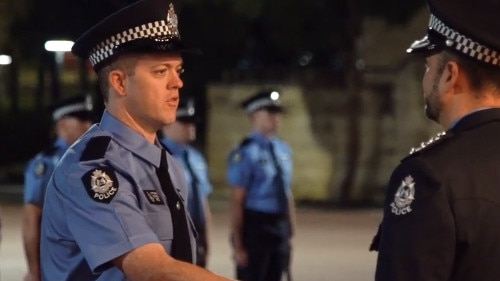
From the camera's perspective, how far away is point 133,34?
3078 mm

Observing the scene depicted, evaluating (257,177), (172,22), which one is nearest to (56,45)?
(257,177)

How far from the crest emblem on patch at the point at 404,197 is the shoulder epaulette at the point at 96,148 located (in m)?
0.84

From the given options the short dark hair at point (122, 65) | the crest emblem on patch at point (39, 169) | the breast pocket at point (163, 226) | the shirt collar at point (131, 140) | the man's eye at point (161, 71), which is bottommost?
the breast pocket at point (163, 226)

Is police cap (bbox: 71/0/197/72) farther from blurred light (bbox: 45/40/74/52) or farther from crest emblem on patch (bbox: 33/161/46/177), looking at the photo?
blurred light (bbox: 45/40/74/52)

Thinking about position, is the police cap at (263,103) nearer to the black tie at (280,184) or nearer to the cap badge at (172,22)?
the black tie at (280,184)

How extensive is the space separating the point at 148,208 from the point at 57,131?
443 cm

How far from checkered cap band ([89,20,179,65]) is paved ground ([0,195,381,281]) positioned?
7687 mm

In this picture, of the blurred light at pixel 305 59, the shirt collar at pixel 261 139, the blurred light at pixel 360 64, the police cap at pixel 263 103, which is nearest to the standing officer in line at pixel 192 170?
the shirt collar at pixel 261 139

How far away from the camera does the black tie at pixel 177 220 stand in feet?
10.1

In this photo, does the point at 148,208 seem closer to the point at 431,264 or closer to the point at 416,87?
the point at 431,264

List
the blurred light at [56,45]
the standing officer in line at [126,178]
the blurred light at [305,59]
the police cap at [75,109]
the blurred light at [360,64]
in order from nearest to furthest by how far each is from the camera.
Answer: the standing officer in line at [126,178]
the police cap at [75,109]
the blurred light at [360,64]
the blurred light at [56,45]
the blurred light at [305,59]

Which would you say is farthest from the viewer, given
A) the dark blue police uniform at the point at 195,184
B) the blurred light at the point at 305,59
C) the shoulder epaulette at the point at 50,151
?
the blurred light at the point at 305,59

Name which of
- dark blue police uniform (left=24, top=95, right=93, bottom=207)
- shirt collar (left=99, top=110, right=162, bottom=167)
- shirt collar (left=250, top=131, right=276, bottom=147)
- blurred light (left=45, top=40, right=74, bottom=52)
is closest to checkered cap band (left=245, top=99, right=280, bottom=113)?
shirt collar (left=250, top=131, right=276, bottom=147)

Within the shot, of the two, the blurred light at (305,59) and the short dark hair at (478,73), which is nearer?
the short dark hair at (478,73)
